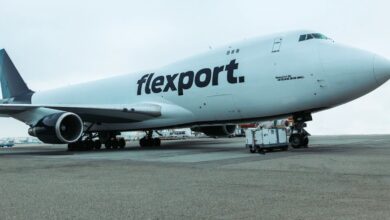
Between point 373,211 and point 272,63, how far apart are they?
34.2ft

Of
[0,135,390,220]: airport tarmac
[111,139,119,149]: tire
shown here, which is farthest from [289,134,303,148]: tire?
[111,139,119,149]: tire

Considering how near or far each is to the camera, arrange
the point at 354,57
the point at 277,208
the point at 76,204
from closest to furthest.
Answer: the point at 277,208 < the point at 76,204 < the point at 354,57

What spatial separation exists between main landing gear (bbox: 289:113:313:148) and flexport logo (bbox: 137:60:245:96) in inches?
95.4

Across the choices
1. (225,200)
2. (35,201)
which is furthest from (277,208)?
(35,201)

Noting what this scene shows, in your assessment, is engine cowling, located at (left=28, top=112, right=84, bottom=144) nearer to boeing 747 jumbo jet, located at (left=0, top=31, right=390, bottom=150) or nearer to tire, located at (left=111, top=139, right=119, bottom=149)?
boeing 747 jumbo jet, located at (left=0, top=31, right=390, bottom=150)

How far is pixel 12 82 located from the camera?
27516 mm

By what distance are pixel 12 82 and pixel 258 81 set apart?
64.0ft

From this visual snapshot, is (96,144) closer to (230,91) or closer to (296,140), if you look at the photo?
(230,91)

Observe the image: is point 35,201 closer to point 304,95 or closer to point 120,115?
point 304,95

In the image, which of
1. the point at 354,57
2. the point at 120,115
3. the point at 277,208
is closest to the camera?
the point at 277,208

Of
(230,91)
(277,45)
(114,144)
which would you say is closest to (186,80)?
(230,91)

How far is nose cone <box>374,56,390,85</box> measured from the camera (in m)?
12.4

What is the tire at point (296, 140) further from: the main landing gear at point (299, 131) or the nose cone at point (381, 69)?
the nose cone at point (381, 69)

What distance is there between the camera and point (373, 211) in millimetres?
4273
